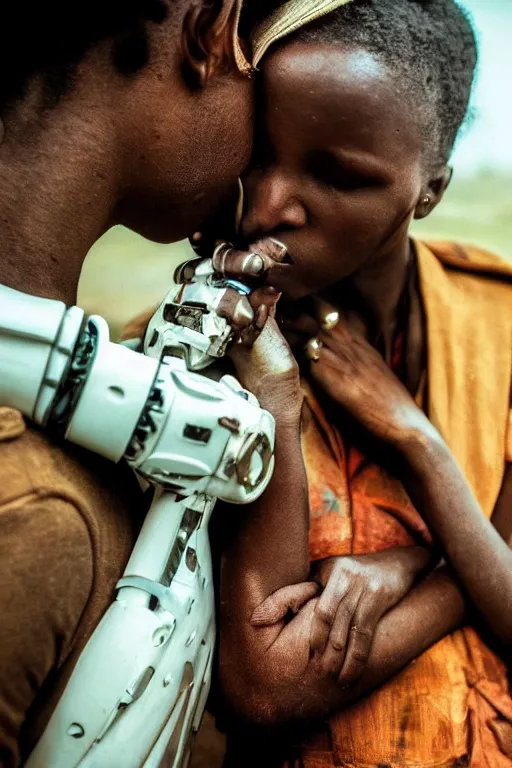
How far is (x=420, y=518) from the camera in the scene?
4.13ft

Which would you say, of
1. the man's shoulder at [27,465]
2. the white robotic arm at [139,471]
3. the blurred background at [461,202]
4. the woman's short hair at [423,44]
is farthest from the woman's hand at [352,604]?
the blurred background at [461,202]

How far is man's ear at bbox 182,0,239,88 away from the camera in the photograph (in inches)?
35.2

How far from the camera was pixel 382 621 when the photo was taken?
3.54 feet

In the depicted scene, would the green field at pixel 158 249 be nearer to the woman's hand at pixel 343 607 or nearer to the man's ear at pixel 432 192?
the man's ear at pixel 432 192

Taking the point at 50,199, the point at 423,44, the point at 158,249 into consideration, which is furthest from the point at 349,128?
the point at 158,249

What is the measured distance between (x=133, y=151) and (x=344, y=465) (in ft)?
2.00

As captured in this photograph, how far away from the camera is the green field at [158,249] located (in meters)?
1.93

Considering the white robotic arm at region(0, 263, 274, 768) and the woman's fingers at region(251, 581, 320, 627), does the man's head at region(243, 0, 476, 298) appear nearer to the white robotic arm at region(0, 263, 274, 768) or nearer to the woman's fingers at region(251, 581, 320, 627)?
the white robotic arm at region(0, 263, 274, 768)

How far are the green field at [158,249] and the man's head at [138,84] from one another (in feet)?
3.14

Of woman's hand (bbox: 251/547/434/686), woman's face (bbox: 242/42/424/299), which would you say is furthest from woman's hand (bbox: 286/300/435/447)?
woman's hand (bbox: 251/547/434/686)

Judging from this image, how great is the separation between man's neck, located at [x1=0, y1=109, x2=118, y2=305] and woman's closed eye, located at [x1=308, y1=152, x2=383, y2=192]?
0.31 metres

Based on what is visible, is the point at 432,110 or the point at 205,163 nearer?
the point at 205,163

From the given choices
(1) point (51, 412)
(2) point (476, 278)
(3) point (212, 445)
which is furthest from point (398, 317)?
(1) point (51, 412)

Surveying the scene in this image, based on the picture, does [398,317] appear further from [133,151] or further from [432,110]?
[133,151]
